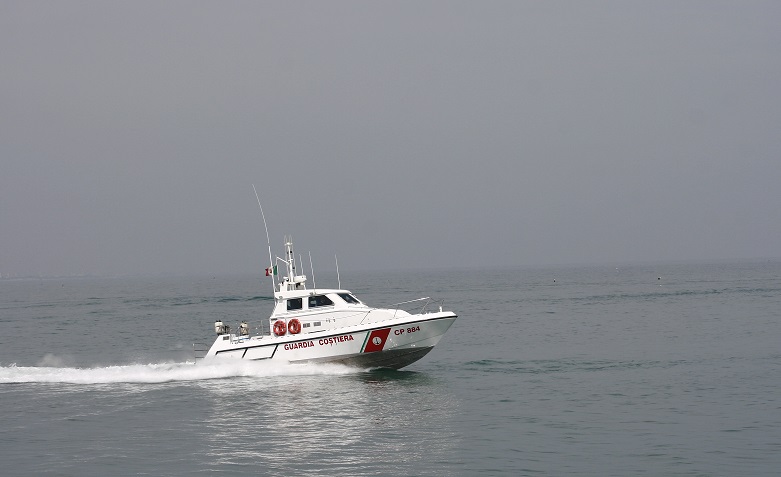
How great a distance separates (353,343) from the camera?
90.6 ft

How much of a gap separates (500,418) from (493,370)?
954 centimetres

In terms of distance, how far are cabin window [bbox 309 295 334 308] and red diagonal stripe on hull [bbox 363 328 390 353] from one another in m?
1.93

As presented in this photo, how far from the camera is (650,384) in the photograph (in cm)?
2619

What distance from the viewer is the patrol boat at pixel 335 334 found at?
27578 mm

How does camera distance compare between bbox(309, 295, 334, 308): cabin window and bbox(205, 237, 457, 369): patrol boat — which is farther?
bbox(309, 295, 334, 308): cabin window

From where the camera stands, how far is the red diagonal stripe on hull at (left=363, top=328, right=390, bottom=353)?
1081 inches

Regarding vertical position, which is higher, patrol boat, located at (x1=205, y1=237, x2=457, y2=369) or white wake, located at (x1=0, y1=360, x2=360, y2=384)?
patrol boat, located at (x1=205, y1=237, x2=457, y2=369)

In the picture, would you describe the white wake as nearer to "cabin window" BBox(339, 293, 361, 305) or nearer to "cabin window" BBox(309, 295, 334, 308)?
"cabin window" BBox(309, 295, 334, 308)

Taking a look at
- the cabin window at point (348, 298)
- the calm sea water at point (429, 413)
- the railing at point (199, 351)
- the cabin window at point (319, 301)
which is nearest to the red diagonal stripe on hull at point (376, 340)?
the calm sea water at point (429, 413)

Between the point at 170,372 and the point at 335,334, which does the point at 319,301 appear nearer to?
the point at 335,334

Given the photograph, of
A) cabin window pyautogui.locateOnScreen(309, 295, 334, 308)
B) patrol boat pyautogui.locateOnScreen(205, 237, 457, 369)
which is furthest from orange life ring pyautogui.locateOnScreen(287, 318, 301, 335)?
cabin window pyautogui.locateOnScreen(309, 295, 334, 308)

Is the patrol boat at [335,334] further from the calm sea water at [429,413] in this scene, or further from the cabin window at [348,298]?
the calm sea water at [429,413]

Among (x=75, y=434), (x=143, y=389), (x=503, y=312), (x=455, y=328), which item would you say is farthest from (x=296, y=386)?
(x=503, y=312)

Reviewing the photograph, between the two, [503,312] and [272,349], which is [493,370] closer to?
[272,349]
